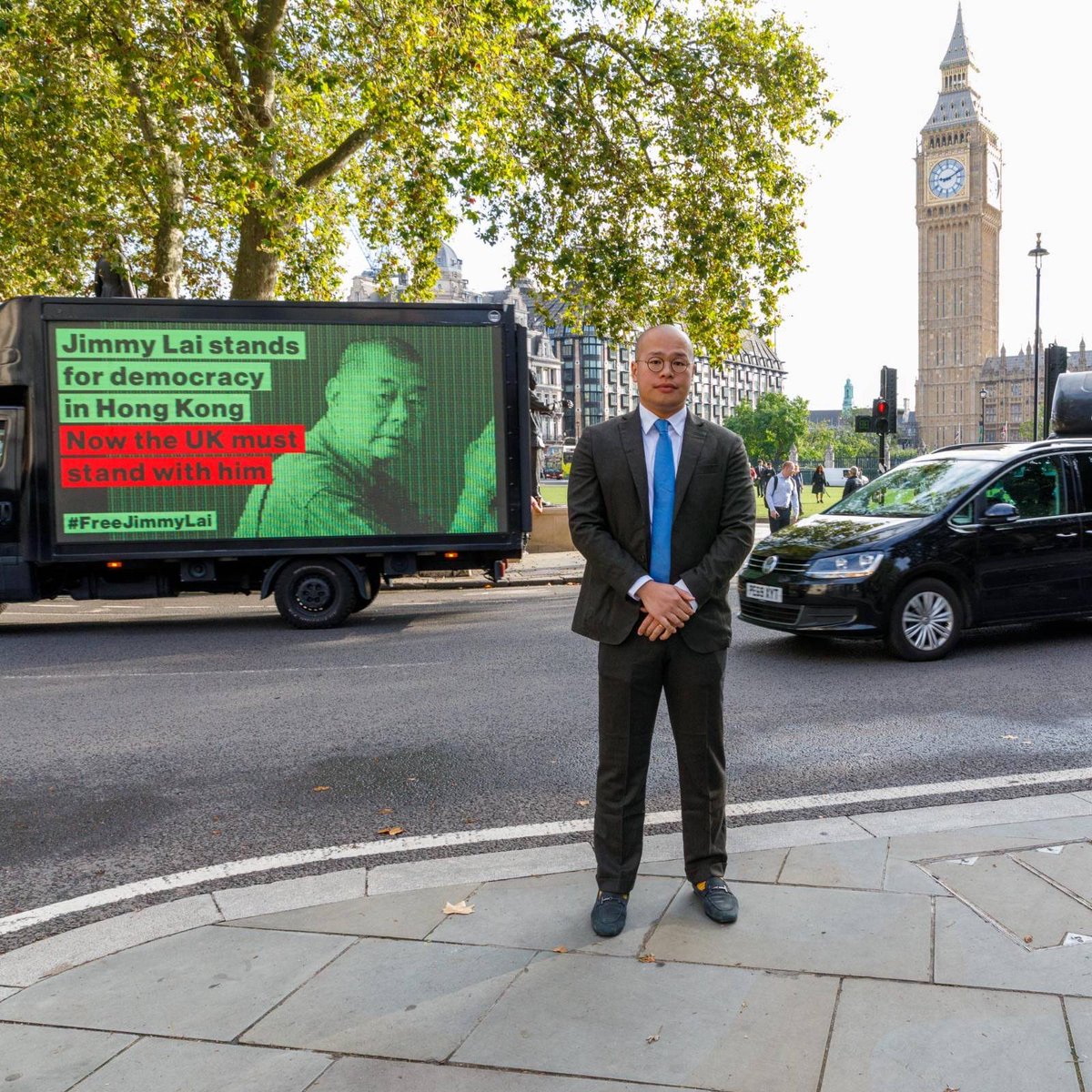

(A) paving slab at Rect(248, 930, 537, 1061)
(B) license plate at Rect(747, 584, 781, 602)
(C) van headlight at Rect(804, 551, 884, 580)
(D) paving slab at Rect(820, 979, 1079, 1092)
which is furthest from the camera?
(B) license plate at Rect(747, 584, 781, 602)

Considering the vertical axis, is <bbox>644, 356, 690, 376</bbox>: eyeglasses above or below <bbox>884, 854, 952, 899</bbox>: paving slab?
above

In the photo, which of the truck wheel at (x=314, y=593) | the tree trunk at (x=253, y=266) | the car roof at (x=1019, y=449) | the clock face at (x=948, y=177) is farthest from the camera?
the clock face at (x=948, y=177)

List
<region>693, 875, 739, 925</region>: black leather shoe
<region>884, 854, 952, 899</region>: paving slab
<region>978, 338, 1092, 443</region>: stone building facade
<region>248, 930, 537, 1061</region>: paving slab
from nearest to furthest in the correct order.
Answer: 1. <region>248, 930, 537, 1061</region>: paving slab
2. <region>693, 875, 739, 925</region>: black leather shoe
3. <region>884, 854, 952, 899</region>: paving slab
4. <region>978, 338, 1092, 443</region>: stone building facade

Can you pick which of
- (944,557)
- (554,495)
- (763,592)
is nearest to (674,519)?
(763,592)

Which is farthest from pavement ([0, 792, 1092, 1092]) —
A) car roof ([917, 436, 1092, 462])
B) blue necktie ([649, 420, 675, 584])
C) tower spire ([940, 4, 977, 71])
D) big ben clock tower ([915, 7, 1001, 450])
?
tower spire ([940, 4, 977, 71])

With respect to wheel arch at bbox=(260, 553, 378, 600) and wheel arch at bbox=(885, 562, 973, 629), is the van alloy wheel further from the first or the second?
wheel arch at bbox=(260, 553, 378, 600)

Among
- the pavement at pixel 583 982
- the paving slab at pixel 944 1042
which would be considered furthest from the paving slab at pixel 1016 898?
the paving slab at pixel 944 1042

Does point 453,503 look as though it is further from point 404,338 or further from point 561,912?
point 561,912

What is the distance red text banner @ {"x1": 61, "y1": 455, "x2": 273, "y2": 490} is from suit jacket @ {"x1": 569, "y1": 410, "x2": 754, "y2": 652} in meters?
7.99

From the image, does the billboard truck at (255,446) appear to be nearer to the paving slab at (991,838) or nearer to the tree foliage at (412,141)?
the tree foliage at (412,141)

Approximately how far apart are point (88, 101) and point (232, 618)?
24.3 feet

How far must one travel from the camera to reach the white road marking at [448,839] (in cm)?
389

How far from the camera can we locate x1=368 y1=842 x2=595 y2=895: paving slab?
387cm

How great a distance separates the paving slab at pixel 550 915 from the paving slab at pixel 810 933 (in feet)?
0.24
